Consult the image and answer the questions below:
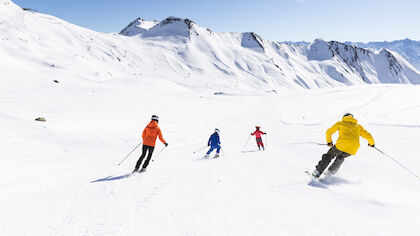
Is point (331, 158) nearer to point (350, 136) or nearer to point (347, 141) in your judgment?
point (347, 141)

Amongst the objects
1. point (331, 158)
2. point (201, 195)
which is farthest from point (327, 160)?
point (201, 195)

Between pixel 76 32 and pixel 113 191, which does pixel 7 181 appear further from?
pixel 76 32

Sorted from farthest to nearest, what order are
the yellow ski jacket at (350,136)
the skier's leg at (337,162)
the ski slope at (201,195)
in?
the skier's leg at (337,162), the yellow ski jacket at (350,136), the ski slope at (201,195)

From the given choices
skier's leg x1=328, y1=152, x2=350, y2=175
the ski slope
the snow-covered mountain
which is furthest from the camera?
the snow-covered mountain

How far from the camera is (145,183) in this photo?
597 centimetres

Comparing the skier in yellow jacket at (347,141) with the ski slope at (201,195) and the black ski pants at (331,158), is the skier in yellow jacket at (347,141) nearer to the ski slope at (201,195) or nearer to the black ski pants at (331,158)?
the black ski pants at (331,158)

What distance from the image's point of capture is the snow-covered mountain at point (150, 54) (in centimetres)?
4841

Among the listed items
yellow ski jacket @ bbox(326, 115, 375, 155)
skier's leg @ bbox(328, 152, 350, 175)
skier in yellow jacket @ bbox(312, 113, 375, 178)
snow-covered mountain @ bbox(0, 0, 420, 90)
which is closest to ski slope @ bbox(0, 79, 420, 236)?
skier's leg @ bbox(328, 152, 350, 175)

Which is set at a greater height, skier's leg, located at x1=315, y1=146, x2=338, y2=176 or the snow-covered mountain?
the snow-covered mountain

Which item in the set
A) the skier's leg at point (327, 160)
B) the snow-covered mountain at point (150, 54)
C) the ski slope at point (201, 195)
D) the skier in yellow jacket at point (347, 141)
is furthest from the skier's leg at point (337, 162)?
the snow-covered mountain at point (150, 54)

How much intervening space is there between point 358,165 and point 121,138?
497 inches

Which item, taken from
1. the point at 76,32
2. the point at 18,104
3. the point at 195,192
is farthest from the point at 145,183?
the point at 76,32

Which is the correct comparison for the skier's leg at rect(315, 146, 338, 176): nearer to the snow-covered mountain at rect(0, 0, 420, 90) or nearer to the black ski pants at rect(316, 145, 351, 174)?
the black ski pants at rect(316, 145, 351, 174)

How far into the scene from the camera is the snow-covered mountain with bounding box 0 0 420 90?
48406 millimetres
